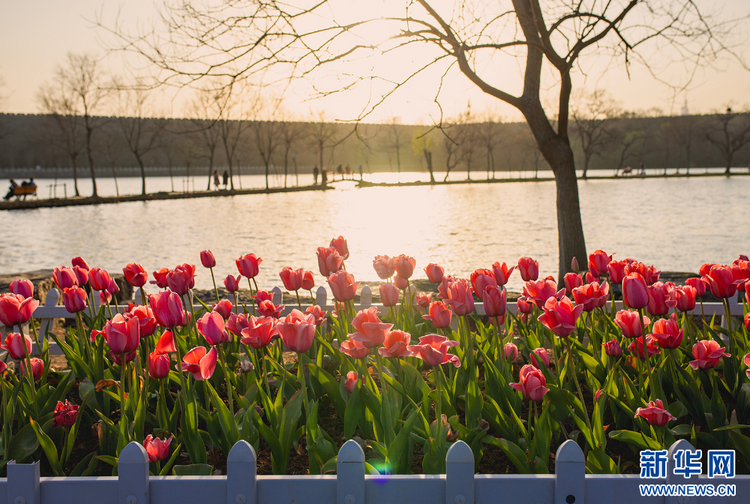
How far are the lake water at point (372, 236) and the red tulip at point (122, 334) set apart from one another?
6169 millimetres

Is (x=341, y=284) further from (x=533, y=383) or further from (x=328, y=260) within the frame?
(x=533, y=383)

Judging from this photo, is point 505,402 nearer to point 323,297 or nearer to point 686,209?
point 323,297

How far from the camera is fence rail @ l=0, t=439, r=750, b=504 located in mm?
1602

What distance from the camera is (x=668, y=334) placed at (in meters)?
2.15

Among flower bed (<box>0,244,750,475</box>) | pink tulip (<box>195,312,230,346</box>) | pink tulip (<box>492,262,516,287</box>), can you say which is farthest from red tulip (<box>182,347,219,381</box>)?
pink tulip (<box>492,262,516,287</box>)

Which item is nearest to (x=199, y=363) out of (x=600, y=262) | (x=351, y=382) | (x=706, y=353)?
(x=351, y=382)

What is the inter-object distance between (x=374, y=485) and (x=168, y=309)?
39.0 inches

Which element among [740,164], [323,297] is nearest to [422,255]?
A: [323,297]

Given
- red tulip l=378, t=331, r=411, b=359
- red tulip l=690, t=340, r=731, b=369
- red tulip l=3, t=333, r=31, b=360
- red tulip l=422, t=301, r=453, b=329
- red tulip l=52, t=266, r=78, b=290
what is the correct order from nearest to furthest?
red tulip l=378, t=331, r=411, b=359, red tulip l=690, t=340, r=731, b=369, red tulip l=422, t=301, r=453, b=329, red tulip l=3, t=333, r=31, b=360, red tulip l=52, t=266, r=78, b=290

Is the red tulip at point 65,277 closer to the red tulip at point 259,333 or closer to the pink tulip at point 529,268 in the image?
the red tulip at point 259,333

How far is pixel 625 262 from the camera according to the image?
9.23 ft

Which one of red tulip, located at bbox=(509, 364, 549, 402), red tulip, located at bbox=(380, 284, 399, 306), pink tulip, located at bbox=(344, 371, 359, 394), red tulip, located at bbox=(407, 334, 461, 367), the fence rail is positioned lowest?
the fence rail

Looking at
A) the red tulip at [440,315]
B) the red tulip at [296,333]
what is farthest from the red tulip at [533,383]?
the red tulip at [296,333]

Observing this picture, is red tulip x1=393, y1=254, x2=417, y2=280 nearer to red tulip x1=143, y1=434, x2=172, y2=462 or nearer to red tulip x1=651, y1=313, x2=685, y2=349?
red tulip x1=651, y1=313, x2=685, y2=349
